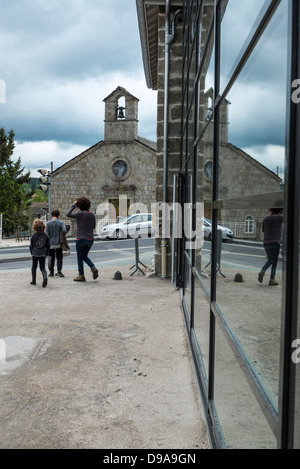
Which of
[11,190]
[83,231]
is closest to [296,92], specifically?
[83,231]

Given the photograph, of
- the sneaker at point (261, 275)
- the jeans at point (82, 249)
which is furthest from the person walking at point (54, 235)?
the sneaker at point (261, 275)

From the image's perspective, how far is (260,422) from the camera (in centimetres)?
132

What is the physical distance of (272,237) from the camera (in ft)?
3.57

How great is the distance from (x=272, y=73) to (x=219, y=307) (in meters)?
1.31

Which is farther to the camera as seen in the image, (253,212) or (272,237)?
(253,212)

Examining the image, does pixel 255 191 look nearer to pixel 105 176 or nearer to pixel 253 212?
pixel 253 212

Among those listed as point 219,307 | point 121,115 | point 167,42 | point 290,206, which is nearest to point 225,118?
point 219,307

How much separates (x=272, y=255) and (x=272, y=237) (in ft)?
0.14

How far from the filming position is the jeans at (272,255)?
105 centimetres

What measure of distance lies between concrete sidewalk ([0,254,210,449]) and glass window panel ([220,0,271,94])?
1.85 metres

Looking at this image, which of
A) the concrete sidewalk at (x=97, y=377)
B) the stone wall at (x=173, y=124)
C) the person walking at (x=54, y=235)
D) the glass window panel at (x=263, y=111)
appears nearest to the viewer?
the glass window panel at (x=263, y=111)

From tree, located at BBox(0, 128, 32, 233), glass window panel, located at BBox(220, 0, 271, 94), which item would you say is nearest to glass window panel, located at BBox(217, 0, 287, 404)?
glass window panel, located at BBox(220, 0, 271, 94)

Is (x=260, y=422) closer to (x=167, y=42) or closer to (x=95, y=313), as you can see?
(x=95, y=313)

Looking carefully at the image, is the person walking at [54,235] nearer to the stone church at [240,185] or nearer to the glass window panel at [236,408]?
the glass window panel at [236,408]
